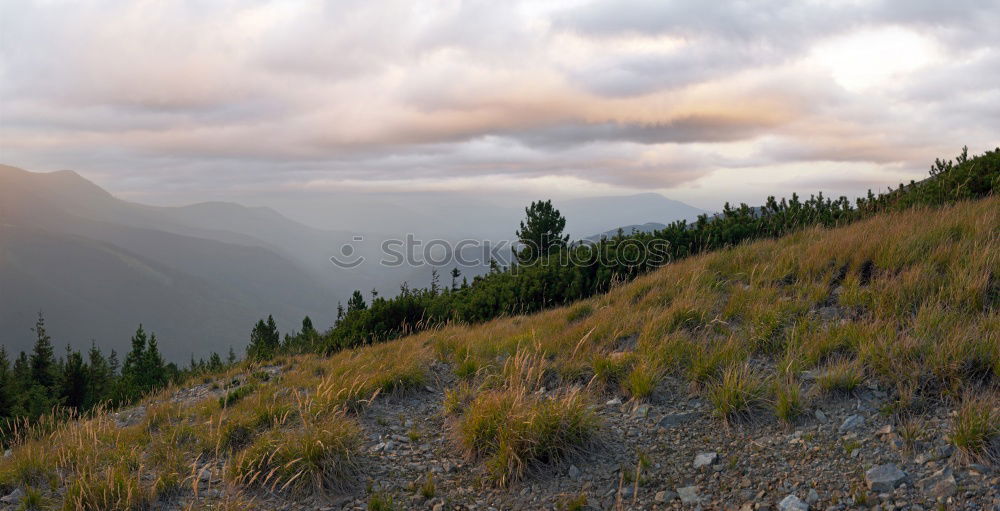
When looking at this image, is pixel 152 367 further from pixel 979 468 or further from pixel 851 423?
pixel 979 468

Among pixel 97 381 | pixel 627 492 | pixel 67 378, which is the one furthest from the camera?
pixel 97 381

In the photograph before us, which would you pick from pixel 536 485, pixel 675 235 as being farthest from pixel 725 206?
pixel 536 485

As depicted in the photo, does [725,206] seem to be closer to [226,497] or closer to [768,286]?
[768,286]

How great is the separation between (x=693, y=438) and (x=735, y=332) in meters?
2.45

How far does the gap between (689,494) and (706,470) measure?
38cm

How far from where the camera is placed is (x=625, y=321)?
8.58m

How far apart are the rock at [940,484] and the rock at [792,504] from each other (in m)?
0.89

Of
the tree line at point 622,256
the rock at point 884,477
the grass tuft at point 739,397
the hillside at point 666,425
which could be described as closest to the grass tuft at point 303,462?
the hillside at point 666,425

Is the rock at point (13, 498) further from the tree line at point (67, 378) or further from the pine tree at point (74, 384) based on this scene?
the pine tree at point (74, 384)

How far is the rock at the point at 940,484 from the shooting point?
13.2 ft

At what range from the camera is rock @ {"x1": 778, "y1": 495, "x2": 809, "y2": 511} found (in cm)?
416

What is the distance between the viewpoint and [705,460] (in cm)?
502

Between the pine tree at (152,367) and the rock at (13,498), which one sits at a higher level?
the rock at (13,498)

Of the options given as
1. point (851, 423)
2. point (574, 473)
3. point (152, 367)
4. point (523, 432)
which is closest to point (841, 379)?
point (851, 423)
